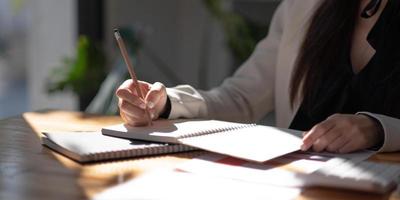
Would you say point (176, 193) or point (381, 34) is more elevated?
point (381, 34)

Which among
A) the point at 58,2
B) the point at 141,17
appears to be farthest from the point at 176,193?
the point at 141,17

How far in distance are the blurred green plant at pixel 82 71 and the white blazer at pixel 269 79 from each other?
1118mm

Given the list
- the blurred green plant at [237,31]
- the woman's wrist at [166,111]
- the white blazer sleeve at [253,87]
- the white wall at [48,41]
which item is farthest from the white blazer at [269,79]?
the white wall at [48,41]

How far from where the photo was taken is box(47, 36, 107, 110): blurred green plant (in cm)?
268

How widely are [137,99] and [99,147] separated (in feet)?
0.64

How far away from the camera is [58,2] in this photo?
3037mm

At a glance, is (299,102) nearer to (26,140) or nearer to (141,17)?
(26,140)

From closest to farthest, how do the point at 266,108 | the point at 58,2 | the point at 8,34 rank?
the point at 266,108
the point at 58,2
the point at 8,34

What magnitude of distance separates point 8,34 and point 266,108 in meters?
1.96

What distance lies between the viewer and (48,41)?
122 inches

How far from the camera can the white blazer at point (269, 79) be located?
1611 mm

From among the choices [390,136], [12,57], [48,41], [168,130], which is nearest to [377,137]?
[390,136]

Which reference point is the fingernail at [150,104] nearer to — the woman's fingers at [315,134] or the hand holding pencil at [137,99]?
the hand holding pencil at [137,99]

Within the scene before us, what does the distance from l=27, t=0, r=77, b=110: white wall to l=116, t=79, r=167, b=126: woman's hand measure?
1.82 metres
